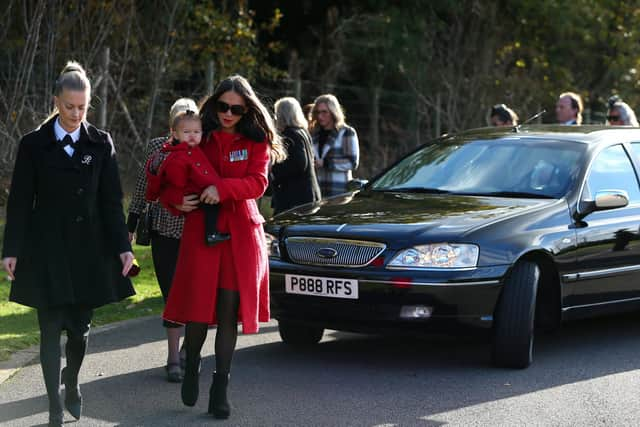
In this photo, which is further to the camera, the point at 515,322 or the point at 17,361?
the point at 17,361

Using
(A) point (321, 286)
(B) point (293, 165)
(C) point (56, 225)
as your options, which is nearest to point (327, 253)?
(A) point (321, 286)

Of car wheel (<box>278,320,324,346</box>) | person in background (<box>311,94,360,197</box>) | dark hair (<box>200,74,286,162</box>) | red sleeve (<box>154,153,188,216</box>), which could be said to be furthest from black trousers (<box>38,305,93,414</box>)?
person in background (<box>311,94,360,197</box>)

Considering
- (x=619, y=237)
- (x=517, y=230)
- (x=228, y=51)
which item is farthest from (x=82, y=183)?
(x=228, y=51)

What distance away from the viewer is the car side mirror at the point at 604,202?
8195 mm

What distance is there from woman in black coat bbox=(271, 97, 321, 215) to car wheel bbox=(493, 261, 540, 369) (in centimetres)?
289

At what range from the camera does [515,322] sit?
7363 millimetres

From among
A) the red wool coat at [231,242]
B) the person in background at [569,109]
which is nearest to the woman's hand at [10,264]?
the red wool coat at [231,242]

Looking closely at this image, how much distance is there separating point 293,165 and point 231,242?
3.85 m

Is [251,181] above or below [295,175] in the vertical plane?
above

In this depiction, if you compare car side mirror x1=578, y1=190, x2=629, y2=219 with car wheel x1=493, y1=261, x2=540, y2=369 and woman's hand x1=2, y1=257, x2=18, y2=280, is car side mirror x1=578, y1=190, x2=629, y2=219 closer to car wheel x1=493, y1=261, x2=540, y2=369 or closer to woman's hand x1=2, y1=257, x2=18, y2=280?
car wheel x1=493, y1=261, x2=540, y2=369

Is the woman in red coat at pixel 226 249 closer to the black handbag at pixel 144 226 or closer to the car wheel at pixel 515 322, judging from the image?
the black handbag at pixel 144 226

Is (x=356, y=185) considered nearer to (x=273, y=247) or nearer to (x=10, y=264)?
(x=273, y=247)

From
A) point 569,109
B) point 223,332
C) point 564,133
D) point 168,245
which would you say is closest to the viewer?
point 223,332

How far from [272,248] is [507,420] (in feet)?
7.40
